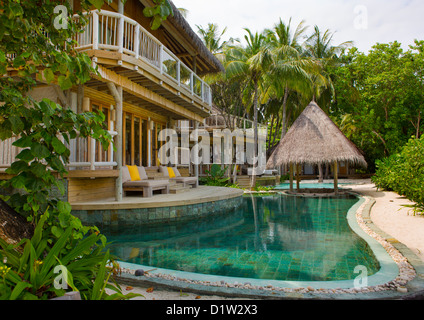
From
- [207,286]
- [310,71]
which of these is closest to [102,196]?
[207,286]

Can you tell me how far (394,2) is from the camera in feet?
11.3

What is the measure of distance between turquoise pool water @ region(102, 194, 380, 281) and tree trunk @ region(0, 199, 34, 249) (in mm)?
2219

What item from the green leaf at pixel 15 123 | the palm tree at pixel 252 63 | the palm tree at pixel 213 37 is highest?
the palm tree at pixel 213 37

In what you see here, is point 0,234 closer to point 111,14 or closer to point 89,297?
point 89,297

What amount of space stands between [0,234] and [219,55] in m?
17.8

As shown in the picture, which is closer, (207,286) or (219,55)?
(207,286)

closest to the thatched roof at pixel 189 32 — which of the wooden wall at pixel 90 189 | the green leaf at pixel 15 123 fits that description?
the wooden wall at pixel 90 189

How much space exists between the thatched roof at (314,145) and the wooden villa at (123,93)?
4.26m

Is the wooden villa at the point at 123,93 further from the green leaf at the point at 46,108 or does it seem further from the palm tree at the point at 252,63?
the palm tree at the point at 252,63

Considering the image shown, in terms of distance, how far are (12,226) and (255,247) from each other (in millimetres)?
3841

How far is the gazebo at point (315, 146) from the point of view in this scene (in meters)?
12.9

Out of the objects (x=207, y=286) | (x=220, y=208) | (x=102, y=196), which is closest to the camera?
(x=207, y=286)

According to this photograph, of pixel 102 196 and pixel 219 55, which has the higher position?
pixel 219 55

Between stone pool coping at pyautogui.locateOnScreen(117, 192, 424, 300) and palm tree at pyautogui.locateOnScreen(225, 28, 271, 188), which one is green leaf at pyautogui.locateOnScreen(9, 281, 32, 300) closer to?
stone pool coping at pyautogui.locateOnScreen(117, 192, 424, 300)
